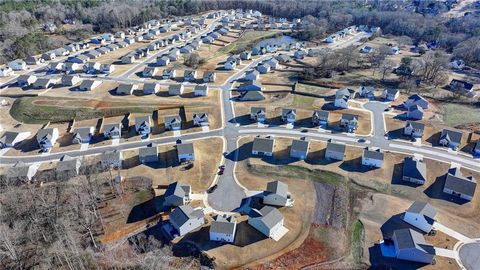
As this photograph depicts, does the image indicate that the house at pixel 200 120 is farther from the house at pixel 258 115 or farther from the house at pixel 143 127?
the house at pixel 258 115

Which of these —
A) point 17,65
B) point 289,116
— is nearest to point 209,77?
point 289,116

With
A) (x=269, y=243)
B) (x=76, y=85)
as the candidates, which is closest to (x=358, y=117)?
(x=269, y=243)

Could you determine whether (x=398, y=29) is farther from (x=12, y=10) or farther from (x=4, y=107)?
(x=12, y=10)

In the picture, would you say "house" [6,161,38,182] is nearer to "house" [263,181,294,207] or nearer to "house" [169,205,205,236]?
"house" [169,205,205,236]

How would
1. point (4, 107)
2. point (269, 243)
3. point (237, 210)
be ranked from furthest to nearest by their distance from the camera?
point (4, 107)
point (237, 210)
point (269, 243)

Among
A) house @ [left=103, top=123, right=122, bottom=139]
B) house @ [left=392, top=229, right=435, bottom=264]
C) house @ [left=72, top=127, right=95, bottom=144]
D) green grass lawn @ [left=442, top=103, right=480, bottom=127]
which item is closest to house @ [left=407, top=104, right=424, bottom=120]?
green grass lawn @ [left=442, top=103, right=480, bottom=127]

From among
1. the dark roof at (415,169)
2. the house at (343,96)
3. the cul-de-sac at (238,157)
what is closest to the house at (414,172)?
the dark roof at (415,169)
